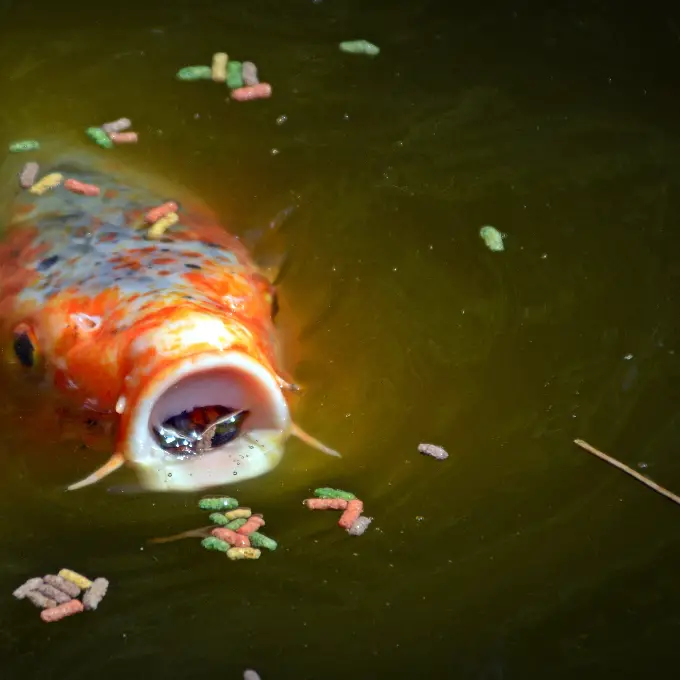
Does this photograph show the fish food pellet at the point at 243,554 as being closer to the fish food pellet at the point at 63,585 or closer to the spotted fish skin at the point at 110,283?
the fish food pellet at the point at 63,585

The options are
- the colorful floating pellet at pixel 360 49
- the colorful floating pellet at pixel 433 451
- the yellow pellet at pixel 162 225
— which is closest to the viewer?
the colorful floating pellet at pixel 433 451

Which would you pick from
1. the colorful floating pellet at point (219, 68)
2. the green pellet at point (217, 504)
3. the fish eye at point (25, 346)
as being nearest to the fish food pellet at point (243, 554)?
the green pellet at point (217, 504)

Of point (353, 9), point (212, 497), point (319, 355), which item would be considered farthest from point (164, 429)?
point (353, 9)

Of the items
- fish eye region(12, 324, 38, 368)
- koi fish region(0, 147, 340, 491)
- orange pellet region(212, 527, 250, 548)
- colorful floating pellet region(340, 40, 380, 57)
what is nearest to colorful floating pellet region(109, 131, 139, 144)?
koi fish region(0, 147, 340, 491)

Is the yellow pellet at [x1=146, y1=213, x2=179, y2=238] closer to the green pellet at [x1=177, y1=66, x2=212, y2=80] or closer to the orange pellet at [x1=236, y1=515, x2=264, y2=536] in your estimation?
the green pellet at [x1=177, y1=66, x2=212, y2=80]

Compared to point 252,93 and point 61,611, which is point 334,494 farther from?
point 252,93

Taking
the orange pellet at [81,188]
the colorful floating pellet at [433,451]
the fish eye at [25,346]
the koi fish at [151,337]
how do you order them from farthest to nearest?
the orange pellet at [81,188] → the fish eye at [25,346] → the colorful floating pellet at [433,451] → the koi fish at [151,337]
